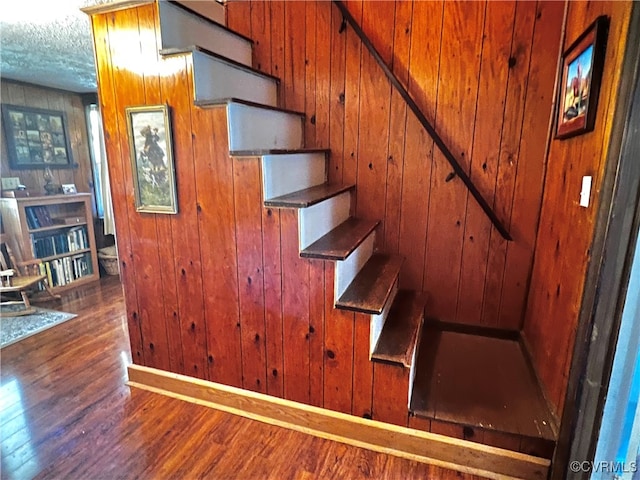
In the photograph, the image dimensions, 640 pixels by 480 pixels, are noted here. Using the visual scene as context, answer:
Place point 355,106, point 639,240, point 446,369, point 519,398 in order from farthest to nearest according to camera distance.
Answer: point 355,106 → point 446,369 → point 519,398 → point 639,240

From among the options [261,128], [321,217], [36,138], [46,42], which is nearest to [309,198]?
[321,217]

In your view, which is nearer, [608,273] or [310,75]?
[608,273]

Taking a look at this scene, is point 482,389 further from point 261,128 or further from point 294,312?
point 261,128

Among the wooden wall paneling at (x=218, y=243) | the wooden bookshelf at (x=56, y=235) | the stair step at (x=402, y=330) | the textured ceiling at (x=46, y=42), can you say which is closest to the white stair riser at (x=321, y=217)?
the wooden wall paneling at (x=218, y=243)

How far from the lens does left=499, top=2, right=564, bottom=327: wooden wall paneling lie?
6.28 ft

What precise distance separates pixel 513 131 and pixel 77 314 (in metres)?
3.68

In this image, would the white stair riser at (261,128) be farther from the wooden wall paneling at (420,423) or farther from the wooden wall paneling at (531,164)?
the wooden wall paneling at (420,423)

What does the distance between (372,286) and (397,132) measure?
102 centimetres

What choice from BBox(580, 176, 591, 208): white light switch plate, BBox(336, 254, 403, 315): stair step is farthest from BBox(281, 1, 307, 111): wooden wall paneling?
BBox(580, 176, 591, 208): white light switch plate

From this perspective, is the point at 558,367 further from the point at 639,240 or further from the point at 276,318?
the point at 276,318

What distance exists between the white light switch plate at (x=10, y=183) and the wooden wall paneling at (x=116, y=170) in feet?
8.65

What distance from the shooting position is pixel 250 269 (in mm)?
1775

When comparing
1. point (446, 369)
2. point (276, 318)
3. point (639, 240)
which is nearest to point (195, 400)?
point (276, 318)

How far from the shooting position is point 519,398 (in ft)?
5.58
